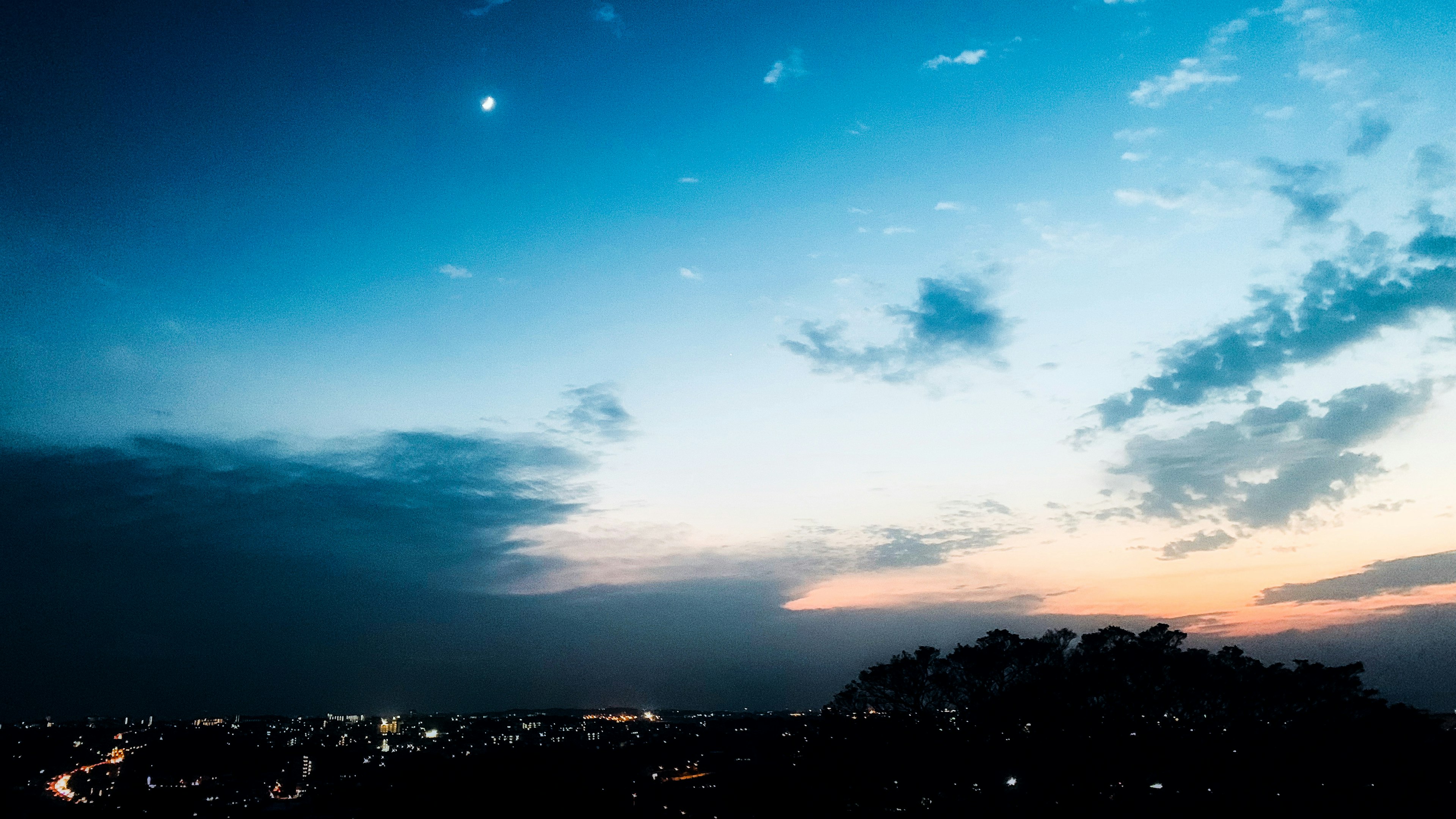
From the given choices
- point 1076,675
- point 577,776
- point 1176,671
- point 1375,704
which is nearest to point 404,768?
point 577,776

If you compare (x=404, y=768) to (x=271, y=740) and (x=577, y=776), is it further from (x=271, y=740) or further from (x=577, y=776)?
(x=271, y=740)

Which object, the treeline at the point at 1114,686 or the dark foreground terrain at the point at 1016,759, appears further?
the treeline at the point at 1114,686

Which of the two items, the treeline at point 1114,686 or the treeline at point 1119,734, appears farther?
the treeline at point 1114,686

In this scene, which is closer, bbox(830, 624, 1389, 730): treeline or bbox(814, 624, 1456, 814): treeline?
bbox(814, 624, 1456, 814): treeline

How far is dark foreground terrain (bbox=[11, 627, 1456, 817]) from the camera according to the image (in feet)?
105

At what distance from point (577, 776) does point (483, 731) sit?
128 meters

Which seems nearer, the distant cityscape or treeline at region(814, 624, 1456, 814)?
treeline at region(814, 624, 1456, 814)

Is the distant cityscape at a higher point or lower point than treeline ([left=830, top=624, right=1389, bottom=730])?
lower

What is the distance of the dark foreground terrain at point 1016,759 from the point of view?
3209cm

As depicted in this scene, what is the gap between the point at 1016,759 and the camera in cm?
3822

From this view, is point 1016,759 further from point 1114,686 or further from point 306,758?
point 306,758

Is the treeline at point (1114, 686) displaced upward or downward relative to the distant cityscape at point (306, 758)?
upward

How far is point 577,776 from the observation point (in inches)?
1618

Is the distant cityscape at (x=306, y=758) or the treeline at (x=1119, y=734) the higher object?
the treeline at (x=1119, y=734)
